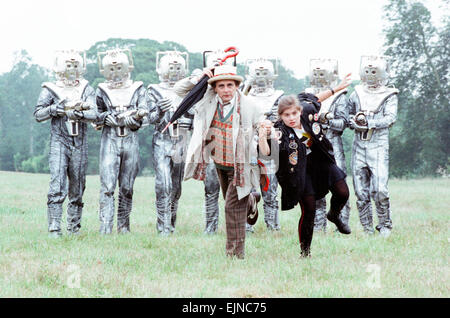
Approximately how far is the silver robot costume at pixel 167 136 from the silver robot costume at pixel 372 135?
2848 mm

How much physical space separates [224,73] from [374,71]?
398cm

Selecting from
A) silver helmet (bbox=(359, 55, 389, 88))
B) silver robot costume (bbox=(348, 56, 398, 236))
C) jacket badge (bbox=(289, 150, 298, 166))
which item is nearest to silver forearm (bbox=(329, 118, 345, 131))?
silver robot costume (bbox=(348, 56, 398, 236))

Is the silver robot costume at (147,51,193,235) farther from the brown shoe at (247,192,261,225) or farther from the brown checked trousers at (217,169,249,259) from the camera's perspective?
the brown checked trousers at (217,169,249,259)

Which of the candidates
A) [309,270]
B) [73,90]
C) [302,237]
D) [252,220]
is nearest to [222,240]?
[252,220]

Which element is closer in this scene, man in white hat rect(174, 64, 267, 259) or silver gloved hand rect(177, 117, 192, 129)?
man in white hat rect(174, 64, 267, 259)

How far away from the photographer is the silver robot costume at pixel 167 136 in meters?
10.1

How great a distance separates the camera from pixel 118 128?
981 cm

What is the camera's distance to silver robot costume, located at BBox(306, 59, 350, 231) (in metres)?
10.4

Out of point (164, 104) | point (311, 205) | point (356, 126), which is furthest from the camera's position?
point (356, 126)

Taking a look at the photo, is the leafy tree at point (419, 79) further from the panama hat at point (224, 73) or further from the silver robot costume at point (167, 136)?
the panama hat at point (224, 73)

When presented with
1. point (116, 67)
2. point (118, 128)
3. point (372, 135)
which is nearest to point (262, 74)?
point (372, 135)

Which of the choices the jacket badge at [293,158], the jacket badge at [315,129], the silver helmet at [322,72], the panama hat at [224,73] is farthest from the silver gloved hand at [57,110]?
the silver helmet at [322,72]

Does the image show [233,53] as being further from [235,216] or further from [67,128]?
[67,128]

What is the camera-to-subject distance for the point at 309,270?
22.7 feet
